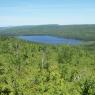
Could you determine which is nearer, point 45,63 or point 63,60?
point 45,63

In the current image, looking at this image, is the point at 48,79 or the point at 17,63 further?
the point at 17,63

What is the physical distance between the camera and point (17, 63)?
12206cm

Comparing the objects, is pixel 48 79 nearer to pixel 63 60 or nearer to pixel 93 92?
pixel 93 92

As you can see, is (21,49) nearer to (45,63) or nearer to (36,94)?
(45,63)

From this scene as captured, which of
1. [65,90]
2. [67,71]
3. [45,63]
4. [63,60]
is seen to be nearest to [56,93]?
[65,90]

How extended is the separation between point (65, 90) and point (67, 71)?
1992 inches

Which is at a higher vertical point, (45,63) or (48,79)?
(48,79)

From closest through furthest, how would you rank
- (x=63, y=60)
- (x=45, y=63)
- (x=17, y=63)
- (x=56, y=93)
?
(x=56, y=93) → (x=17, y=63) → (x=45, y=63) → (x=63, y=60)

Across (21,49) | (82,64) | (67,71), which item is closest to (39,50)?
(21,49)

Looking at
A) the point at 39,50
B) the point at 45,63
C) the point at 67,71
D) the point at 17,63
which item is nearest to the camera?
the point at 67,71

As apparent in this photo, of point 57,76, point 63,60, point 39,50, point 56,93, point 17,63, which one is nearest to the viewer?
point 56,93

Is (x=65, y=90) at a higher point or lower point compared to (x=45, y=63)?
higher

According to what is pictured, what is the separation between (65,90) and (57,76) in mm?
9291

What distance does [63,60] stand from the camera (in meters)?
165
